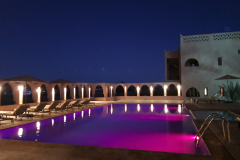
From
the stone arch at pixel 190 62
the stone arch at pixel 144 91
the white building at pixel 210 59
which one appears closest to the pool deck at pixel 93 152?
the white building at pixel 210 59

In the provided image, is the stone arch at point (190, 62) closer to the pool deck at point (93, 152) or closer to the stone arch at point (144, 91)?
the stone arch at point (144, 91)

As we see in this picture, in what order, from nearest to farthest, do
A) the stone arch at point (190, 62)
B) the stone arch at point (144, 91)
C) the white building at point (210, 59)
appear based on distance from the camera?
the white building at point (210, 59) → the stone arch at point (190, 62) → the stone arch at point (144, 91)

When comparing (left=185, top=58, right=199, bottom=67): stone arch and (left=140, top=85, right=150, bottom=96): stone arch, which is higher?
(left=185, top=58, right=199, bottom=67): stone arch

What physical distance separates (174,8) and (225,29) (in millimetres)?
16115

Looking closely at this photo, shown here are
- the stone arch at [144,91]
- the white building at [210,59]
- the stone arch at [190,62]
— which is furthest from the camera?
the stone arch at [144,91]

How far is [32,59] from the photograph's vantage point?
5391cm

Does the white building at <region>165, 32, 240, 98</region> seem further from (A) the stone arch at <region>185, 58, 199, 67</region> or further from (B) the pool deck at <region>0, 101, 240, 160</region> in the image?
(B) the pool deck at <region>0, 101, 240, 160</region>

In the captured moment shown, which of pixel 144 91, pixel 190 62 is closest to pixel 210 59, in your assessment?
pixel 190 62

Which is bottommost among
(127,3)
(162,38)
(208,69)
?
(208,69)

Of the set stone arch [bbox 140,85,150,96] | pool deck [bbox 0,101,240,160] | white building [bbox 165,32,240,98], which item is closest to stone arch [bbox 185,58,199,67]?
white building [bbox 165,32,240,98]

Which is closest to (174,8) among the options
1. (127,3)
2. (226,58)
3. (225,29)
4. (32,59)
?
(127,3)

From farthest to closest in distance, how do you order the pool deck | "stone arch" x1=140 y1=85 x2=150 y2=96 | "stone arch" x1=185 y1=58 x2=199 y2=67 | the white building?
1. "stone arch" x1=140 y1=85 x2=150 y2=96
2. "stone arch" x1=185 y1=58 x2=199 y2=67
3. the white building
4. the pool deck

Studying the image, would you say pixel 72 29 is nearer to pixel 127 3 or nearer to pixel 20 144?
pixel 127 3

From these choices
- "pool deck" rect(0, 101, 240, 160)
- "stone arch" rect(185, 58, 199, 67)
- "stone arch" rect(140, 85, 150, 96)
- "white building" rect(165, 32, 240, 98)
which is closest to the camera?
"pool deck" rect(0, 101, 240, 160)
